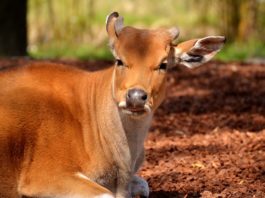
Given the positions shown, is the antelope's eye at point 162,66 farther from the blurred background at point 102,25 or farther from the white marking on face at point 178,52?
the blurred background at point 102,25

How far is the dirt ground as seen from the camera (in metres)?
6.12

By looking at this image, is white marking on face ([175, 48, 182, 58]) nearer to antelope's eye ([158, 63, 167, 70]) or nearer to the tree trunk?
antelope's eye ([158, 63, 167, 70])

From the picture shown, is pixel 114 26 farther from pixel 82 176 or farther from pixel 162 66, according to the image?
pixel 82 176

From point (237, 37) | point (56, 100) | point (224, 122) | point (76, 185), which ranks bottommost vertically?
point (237, 37)

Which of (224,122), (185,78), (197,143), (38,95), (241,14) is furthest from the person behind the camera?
(241,14)

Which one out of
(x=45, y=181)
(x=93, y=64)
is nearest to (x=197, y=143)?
(x=45, y=181)

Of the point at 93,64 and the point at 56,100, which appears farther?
the point at 93,64

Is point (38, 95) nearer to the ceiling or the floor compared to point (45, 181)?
nearer to the ceiling

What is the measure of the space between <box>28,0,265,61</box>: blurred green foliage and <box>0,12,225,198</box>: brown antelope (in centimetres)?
739

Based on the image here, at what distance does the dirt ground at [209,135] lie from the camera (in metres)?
6.12

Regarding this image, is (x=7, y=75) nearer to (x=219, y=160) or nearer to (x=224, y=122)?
(x=219, y=160)

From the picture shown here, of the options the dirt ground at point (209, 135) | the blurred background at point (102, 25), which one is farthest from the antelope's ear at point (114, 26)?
the blurred background at point (102, 25)

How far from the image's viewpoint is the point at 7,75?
5590mm

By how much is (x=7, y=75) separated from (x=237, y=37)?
A: 10.8 metres
